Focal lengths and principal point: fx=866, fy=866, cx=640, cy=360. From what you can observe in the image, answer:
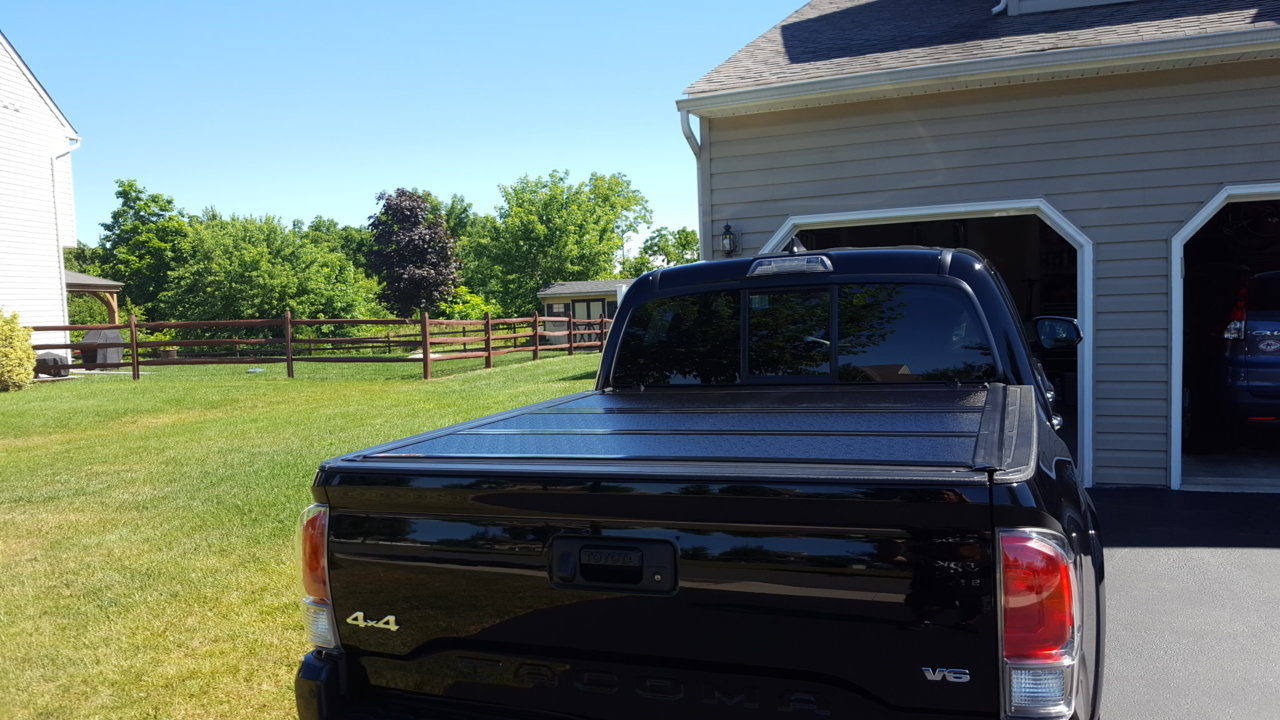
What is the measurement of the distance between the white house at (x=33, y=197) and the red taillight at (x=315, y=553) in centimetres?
2182

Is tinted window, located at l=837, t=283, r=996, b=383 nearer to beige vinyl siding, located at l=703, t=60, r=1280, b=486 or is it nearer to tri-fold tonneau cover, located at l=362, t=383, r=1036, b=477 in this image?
tri-fold tonneau cover, located at l=362, t=383, r=1036, b=477

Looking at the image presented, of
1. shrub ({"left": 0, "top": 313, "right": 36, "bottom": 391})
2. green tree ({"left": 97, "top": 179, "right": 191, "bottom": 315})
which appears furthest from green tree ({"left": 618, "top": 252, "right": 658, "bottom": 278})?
shrub ({"left": 0, "top": 313, "right": 36, "bottom": 391})

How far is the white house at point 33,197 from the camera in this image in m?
19.9

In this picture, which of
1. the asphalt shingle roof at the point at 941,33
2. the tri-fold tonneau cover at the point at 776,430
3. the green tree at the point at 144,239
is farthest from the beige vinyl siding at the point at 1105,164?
the green tree at the point at 144,239

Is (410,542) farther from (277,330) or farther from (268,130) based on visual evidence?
(268,130)

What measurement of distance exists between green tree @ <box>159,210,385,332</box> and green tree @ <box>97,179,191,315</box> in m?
12.2

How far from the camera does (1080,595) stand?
1655 mm

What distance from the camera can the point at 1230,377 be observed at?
7.57 meters

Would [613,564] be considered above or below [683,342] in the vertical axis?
below

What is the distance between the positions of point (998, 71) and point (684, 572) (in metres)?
6.48

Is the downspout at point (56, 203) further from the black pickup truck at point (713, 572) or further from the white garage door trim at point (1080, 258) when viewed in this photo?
the black pickup truck at point (713, 572)

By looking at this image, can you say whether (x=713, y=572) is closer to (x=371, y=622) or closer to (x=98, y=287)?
(x=371, y=622)

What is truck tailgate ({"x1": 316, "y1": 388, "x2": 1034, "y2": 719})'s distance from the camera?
5.09ft

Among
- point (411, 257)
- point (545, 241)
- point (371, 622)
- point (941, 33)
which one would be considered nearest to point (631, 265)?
point (545, 241)
